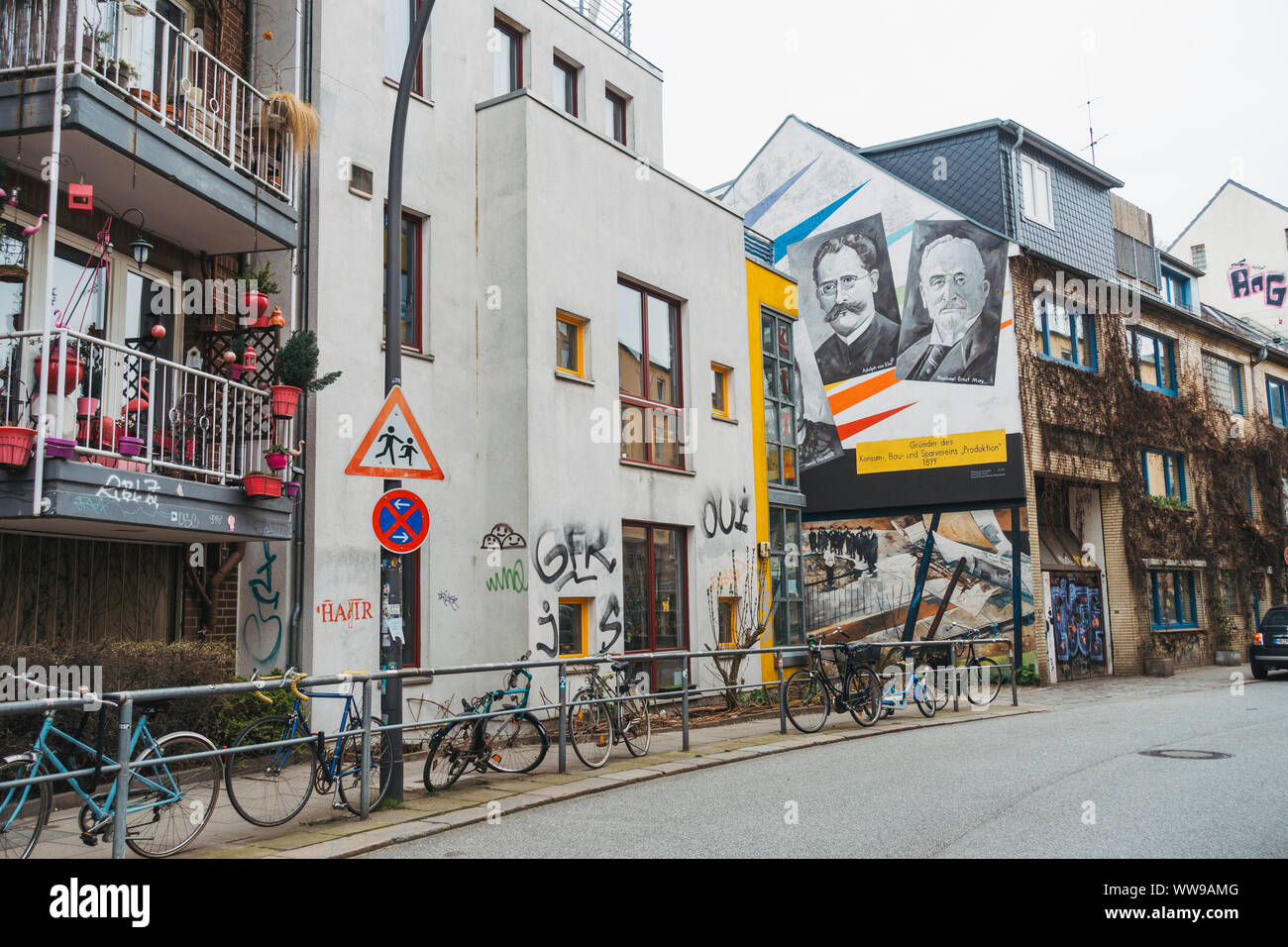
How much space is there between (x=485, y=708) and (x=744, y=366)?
32.7ft

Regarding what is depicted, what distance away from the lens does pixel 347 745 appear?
324 inches

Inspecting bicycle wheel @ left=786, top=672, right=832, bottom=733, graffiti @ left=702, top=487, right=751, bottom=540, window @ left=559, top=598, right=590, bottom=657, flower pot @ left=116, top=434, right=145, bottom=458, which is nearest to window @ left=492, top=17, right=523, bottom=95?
graffiti @ left=702, top=487, right=751, bottom=540

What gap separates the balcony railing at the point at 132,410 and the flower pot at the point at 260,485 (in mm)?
215

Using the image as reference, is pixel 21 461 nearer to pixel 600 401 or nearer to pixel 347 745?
pixel 347 745

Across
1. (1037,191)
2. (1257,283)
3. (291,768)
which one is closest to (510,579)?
(291,768)

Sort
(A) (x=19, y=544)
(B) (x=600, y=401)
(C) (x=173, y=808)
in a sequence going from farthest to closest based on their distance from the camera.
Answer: (B) (x=600, y=401) → (A) (x=19, y=544) → (C) (x=173, y=808)

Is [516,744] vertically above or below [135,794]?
below

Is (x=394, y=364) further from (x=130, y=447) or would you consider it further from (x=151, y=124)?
(x=151, y=124)

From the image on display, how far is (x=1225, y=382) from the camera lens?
3297cm

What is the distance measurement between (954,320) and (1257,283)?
73.8 feet

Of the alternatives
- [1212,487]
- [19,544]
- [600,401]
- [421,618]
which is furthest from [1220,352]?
[19,544]

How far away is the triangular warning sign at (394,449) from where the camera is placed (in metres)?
8.38

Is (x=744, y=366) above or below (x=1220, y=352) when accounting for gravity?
below

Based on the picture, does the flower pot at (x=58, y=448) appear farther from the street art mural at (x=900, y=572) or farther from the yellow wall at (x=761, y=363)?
the street art mural at (x=900, y=572)
